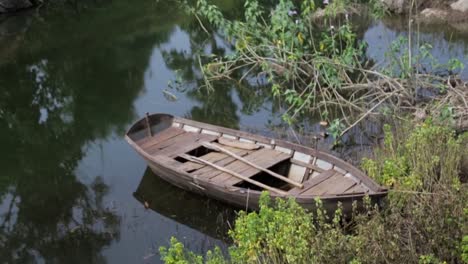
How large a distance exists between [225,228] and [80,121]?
543 cm

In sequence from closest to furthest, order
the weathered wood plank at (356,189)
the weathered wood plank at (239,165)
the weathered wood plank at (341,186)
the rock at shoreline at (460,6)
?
the weathered wood plank at (356,189), the weathered wood plank at (341,186), the weathered wood plank at (239,165), the rock at shoreline at (460,6)

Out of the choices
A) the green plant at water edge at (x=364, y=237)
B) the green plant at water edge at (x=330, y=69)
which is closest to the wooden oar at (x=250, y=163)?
the green plant at water edge at (x=330, y=69)

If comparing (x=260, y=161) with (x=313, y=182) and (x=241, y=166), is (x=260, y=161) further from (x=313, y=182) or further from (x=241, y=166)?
(x=313, y=182)

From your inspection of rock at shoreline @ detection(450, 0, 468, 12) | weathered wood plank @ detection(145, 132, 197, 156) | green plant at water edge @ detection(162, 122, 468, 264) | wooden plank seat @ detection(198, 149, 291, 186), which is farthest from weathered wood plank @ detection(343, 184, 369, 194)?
rock at shoreline @ detection(450, 0, 468, 12)

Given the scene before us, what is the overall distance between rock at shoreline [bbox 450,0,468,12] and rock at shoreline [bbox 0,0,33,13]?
16.1 metres

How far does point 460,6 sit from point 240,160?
11044mm

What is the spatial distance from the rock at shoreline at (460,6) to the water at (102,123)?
5.78ft

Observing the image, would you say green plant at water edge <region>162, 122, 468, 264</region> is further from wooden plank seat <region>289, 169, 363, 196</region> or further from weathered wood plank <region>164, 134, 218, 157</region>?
weathered wood plank <region>164, 134, 218, 157</region>

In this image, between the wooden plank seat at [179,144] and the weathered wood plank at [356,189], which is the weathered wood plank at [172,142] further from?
the weathered wood plank at [356,189]

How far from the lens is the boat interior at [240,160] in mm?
6805

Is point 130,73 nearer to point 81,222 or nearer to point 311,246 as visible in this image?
point 81,222

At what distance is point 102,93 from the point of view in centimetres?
Result: 1273

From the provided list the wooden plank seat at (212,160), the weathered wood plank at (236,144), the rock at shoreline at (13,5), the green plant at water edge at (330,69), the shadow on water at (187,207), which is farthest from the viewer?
the rock at shoreline at (13,5)

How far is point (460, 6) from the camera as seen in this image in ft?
51.6
